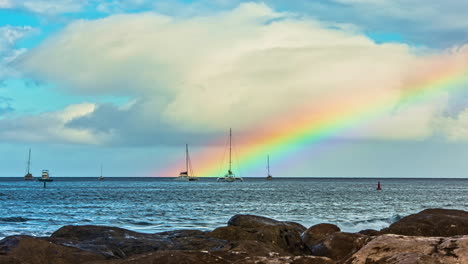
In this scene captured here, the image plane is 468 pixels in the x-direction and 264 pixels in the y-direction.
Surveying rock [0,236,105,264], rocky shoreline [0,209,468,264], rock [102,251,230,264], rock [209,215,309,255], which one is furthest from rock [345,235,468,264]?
rock [209,215,309,255]

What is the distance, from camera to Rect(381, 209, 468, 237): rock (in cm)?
1530

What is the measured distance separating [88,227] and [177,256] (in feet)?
29.1

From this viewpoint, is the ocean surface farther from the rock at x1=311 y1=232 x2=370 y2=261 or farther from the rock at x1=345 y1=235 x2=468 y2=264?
the rock at x1=345 y1=235 x2=468 y2=264

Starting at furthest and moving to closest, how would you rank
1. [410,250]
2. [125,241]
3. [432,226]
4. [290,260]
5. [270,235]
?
1. [270,235]
2. [432,226]
3. [125,241]
4. [290,260]
5. [410,250]

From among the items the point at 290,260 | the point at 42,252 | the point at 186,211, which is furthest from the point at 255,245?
the point at 186,211

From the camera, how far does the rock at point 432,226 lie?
50.2 ft

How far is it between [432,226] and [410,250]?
8350 mm

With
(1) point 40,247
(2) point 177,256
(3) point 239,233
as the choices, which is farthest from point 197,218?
(2) point 177,256

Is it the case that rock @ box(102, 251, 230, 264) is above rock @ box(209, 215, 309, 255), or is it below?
above

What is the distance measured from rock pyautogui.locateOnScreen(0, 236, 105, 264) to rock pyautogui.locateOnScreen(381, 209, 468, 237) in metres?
8.56

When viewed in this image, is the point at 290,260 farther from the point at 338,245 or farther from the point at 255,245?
the point at 338,245

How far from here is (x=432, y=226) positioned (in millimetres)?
15617

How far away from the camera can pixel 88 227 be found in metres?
16.7

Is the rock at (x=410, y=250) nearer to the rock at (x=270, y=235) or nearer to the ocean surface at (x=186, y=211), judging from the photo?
the rock at (x=270, y=235)
